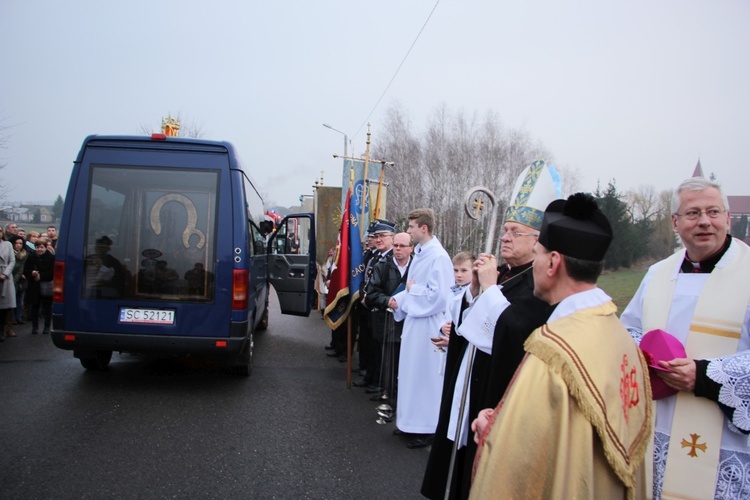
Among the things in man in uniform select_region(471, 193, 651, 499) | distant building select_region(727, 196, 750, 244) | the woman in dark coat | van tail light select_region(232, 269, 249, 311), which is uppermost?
distant building select_region(727, 196, 750, 244)

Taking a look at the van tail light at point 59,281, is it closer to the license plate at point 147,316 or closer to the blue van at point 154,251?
the blue van at point 154,251

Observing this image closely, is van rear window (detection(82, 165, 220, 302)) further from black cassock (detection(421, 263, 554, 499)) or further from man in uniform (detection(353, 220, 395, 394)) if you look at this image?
black cassock (detection(421, 263, 554, 499))

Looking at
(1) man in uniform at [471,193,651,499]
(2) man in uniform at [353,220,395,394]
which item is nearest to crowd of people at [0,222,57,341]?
(2) man in uniform at [353,220,395,394]

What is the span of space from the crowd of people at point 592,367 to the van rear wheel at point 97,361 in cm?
500

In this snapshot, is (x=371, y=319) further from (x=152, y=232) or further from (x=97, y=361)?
(x=97, y=361)

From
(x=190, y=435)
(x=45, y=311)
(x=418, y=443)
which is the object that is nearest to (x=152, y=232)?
(x=190, y=435)

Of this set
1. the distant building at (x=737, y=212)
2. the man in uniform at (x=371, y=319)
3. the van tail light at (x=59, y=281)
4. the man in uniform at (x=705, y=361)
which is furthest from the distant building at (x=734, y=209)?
the van tail light at (x=59, y=281)

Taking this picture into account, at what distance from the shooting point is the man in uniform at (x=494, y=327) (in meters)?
2.45

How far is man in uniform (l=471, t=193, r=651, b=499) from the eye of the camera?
1.50m

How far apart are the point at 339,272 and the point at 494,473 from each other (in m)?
5.65

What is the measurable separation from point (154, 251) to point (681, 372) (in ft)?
17.7

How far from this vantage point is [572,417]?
4.97 feet

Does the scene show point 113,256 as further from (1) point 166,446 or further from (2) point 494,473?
(2) point 494,473

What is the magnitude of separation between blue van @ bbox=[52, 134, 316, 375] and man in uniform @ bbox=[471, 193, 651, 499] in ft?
15.9
